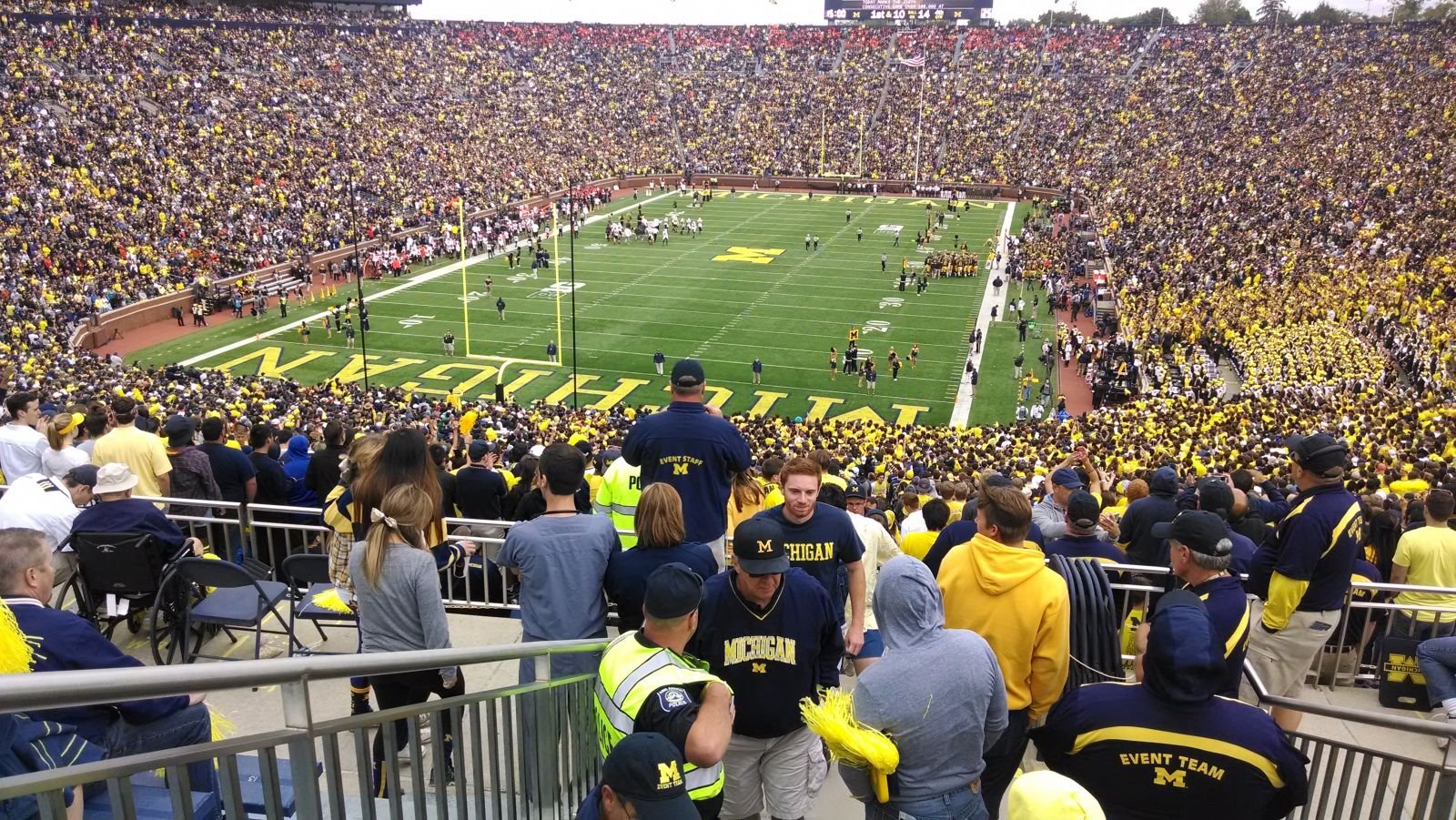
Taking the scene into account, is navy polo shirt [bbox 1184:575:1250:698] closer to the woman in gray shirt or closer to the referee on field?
the referee on field

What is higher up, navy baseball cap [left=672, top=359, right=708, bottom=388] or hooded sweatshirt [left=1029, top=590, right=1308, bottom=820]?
navy baseball cap [left=672, top=359, right=708, bottom=388]

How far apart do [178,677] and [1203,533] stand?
3.92m

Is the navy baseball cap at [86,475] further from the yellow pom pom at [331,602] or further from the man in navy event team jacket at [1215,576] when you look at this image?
the man in navy event team jacket at [1215,576]

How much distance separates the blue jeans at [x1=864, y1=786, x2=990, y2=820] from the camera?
376 centimetres

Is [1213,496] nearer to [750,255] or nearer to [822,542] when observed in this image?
[822,542]

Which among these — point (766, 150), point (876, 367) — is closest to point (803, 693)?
point (876, 367)

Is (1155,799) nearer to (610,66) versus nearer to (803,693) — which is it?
(803,693)

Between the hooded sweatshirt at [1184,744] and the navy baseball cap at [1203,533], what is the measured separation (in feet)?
3.25

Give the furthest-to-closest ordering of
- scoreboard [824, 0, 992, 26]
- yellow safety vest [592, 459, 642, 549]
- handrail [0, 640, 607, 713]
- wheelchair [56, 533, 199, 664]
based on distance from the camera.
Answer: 1. scoreboard [824, 0, 992, 26]
2. yellow safety vest [592, 459, 642, 549]
3. wheelchair [56, 533, 199, 664]
4. handrail [0, 640, 607, 713]

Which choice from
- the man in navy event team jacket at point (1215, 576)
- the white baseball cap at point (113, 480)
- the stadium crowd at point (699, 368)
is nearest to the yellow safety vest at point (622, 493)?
the stadium crowd at point (699, 368)

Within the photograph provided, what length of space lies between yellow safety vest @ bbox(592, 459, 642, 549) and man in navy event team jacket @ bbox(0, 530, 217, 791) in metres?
2.83

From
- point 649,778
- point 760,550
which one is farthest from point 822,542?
point 649,778

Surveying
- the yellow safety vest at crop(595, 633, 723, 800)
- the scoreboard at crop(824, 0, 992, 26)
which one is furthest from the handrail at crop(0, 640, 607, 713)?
the scoreboard at crop(824, 0, 992, 26)

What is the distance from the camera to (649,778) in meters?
2.91
